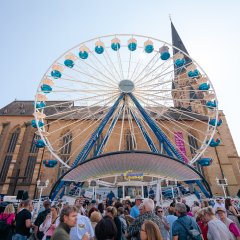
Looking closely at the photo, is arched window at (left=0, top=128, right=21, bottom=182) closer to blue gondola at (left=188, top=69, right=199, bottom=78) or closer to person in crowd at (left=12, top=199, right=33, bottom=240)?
person in crowd at (left=12, top=199, right=33, bottom=240)

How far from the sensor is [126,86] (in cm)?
1634

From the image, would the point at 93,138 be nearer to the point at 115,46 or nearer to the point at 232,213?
the point at 115,46

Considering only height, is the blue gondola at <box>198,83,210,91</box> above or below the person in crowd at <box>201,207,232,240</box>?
above

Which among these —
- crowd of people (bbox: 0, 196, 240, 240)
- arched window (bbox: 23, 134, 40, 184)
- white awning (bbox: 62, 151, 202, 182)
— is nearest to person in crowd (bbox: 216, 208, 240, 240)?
crowd of people (bbox: 0, 196, 240, 240)

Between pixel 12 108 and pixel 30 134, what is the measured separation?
9.14m

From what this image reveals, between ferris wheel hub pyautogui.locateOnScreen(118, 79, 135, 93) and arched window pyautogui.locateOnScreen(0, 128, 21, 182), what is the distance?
2231 cm

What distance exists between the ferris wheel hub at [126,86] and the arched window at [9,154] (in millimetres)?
22312

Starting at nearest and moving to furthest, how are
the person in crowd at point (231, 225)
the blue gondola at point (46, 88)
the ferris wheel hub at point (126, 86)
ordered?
the person in crowd at point (231, 225)
the blue gondola at point (46, 88)
the ferris wheel hub at point (126, 86)

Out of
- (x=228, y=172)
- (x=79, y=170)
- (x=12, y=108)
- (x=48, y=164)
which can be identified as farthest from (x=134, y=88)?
(x=12, y=108)

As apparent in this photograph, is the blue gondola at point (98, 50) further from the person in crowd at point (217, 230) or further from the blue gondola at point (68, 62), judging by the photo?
the person in crowd at point (217, 230)

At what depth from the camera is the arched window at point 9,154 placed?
27500mm

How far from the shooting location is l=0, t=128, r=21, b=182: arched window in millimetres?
27500

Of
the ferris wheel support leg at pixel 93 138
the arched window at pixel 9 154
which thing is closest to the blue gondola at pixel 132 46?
the ferris wheel support leg at pixel 93 138

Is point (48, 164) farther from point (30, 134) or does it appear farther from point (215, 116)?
point (30, 134)
